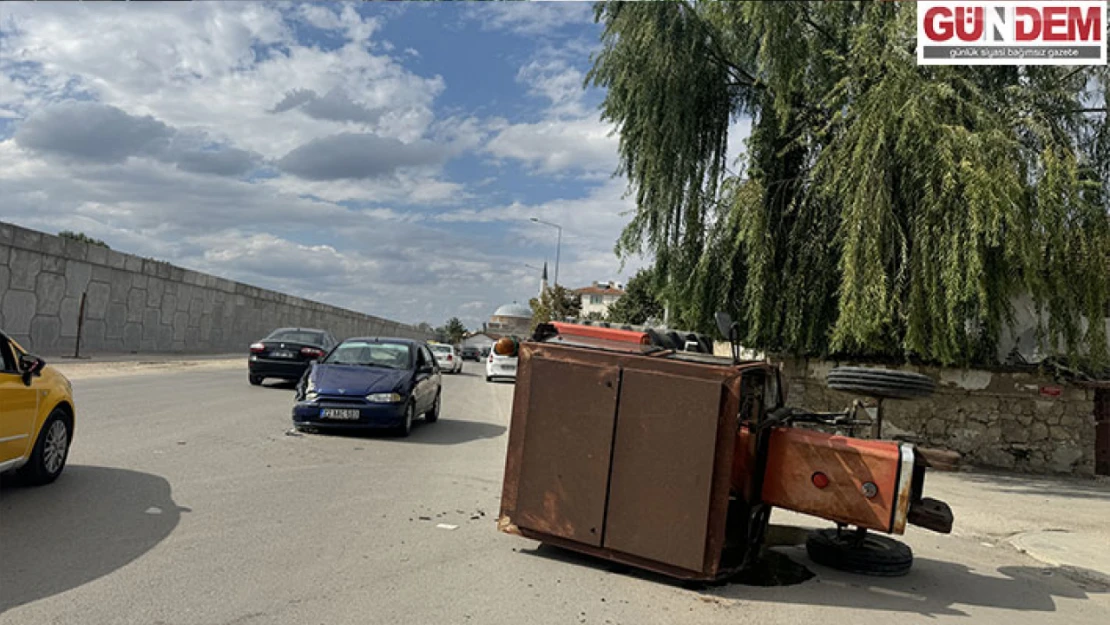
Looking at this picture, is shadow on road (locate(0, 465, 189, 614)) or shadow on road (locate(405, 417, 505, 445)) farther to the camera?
shadow on road (locate(405, 417, 505, 445))

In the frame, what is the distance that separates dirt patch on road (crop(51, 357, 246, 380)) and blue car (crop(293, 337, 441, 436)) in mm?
7932

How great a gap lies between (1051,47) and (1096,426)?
19.9 ft

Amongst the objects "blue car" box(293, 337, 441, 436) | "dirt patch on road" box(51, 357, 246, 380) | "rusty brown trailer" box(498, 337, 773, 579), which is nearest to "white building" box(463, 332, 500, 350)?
"dirt patch on road" box(51, 357, 246, 380)

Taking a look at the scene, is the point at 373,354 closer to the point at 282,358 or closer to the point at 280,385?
the point at 282,358

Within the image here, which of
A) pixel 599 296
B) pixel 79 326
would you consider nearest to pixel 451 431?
pixel 79 326

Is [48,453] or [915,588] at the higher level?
[48,453]

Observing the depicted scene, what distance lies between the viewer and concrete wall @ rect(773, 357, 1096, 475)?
480 inches

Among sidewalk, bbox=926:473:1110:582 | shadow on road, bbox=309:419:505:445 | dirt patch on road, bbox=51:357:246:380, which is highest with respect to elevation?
sidewalk, bbox=926:473:1110:582

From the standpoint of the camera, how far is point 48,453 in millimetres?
6469

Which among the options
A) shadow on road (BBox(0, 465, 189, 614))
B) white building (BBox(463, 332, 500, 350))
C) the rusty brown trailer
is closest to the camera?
shadow on road (BBox(0, 465, 189, 614))

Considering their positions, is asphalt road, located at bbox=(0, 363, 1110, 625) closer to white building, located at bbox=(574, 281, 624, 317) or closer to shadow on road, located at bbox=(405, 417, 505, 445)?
shadow on road, located at bbox=(405, 417, 505, 445)

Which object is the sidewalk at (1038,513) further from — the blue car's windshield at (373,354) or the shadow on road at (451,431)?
the blue car's windshield at (373,354)

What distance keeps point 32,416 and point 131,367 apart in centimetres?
1547

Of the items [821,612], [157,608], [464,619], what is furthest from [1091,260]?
[157,608]
